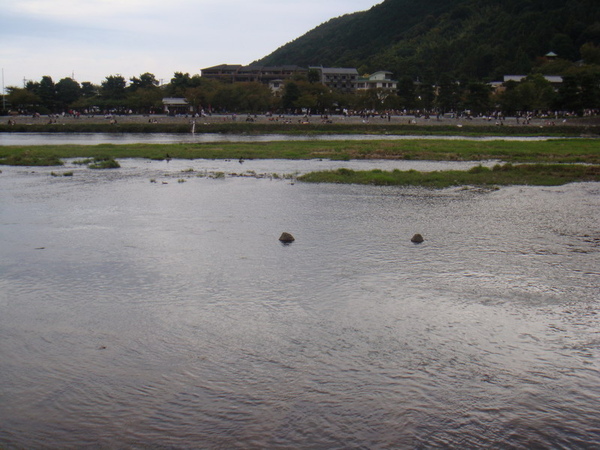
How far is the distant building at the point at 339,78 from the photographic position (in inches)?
5969

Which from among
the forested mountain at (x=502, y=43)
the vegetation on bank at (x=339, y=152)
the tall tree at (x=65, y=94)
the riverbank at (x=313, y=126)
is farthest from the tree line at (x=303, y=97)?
the vegetation on bank at (x=339, y=152)

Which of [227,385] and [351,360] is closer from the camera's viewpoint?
[227,385]

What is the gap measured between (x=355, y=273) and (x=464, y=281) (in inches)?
95.4

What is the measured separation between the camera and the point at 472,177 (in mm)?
30234

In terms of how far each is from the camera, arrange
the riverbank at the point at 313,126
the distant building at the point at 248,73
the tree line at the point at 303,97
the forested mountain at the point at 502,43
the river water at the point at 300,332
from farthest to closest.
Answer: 1. the distant building at the point at 248,73
2. the forested mountain at the point at 502,43
3. the tree line at the point at 303,97
4. the riverbank at the point at 313,126
5. the river water at the point at 300,332

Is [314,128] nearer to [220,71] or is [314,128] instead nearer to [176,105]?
[176,105]

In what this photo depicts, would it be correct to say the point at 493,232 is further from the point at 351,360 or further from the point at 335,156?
the point at 335,156

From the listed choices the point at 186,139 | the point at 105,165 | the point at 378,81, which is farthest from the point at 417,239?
the point at 378,81

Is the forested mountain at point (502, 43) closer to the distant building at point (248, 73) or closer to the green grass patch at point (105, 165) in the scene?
the distant building at point (248, 73)

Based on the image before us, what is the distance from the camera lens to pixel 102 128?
280 ft

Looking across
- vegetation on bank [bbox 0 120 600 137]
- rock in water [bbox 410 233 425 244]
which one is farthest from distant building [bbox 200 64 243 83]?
rock in water [bbox 410 233 425 244]

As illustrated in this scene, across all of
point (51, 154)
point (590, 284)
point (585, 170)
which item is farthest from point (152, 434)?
point (51, 154)

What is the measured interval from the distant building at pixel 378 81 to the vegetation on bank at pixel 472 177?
115 m

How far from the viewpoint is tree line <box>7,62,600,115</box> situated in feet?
301
